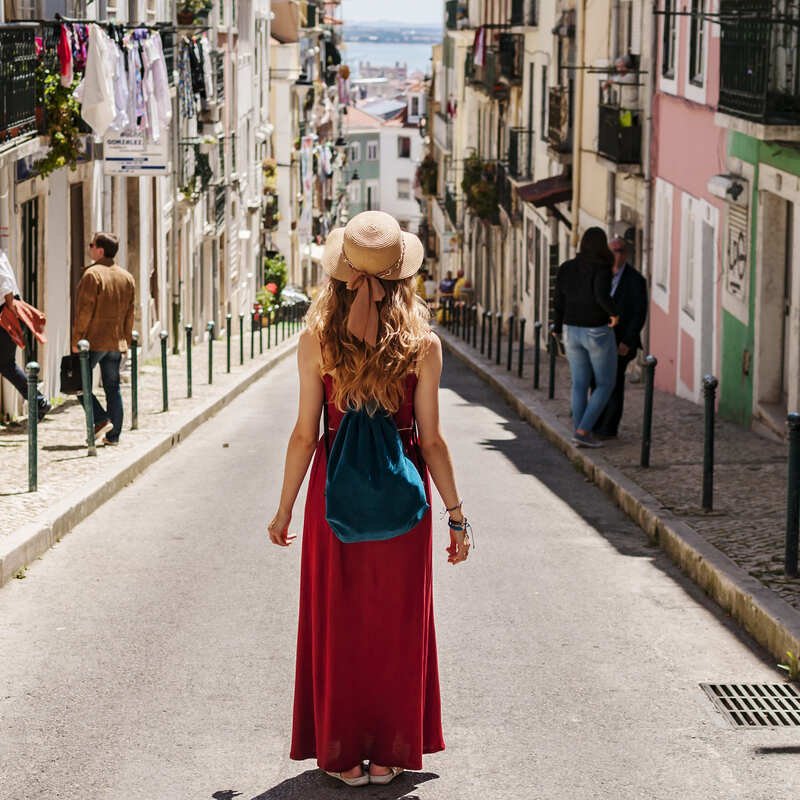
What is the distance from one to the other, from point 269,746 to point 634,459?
315 inches

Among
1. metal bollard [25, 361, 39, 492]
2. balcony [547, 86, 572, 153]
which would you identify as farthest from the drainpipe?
metal bollard [25, 361, 39, 492]

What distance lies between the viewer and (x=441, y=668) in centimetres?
775

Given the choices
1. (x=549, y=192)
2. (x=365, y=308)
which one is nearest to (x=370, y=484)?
(x=365, y=308)

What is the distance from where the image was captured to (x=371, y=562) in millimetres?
5984

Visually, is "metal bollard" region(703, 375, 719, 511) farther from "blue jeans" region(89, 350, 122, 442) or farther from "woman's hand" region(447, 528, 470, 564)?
"blue jeans" region(89, 350, 122, 442)

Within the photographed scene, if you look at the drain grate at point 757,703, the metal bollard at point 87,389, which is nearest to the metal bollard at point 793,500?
the drain grate at point 757,703

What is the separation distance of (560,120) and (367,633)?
88.0 ft

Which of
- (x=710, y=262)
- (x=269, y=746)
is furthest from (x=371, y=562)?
(x=710, y=262)

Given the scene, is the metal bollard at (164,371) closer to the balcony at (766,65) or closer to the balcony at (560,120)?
the balcony at (766,65)

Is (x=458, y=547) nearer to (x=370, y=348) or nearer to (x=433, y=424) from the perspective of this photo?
(x=433, y=424)

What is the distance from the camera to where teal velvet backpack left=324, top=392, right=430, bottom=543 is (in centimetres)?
587

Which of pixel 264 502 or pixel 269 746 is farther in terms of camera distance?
pixel 264 502

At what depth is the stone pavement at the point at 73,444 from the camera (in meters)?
11.7

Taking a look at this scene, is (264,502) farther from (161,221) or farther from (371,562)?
(161,221)
